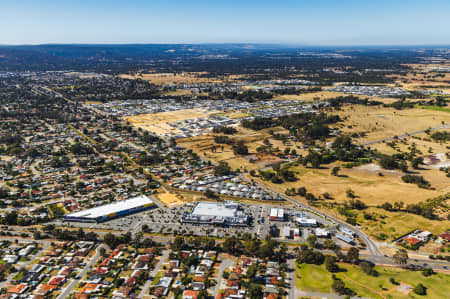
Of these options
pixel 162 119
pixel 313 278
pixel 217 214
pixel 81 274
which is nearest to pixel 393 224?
pixel 313 278

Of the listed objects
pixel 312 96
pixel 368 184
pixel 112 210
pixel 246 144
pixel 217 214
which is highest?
pixel 312 96

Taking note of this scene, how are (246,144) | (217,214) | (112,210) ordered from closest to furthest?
1. (217,214)
2. (112,210)
3. (246,144)

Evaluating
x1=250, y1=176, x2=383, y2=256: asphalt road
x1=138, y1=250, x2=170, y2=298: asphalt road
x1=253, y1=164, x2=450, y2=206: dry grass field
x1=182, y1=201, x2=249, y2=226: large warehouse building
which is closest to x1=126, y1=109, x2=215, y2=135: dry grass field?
x1=253, y1=164, x2=450, y2=206: dry grass field

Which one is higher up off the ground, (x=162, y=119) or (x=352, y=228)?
(x=162, y=119)

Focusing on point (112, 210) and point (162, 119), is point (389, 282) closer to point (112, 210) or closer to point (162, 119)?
point (112, 210)

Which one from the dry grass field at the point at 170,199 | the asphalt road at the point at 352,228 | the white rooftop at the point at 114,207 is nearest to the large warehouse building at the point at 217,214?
the dry grass field at the point at 170,199

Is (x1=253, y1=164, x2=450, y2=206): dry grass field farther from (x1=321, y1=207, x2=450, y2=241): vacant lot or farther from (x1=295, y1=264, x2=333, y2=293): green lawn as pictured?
(x1=295, y1=264, x2=333, y2=293): green lawn

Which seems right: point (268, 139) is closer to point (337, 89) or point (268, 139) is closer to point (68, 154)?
point (68, 154)

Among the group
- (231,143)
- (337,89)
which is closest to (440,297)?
(231,143)
